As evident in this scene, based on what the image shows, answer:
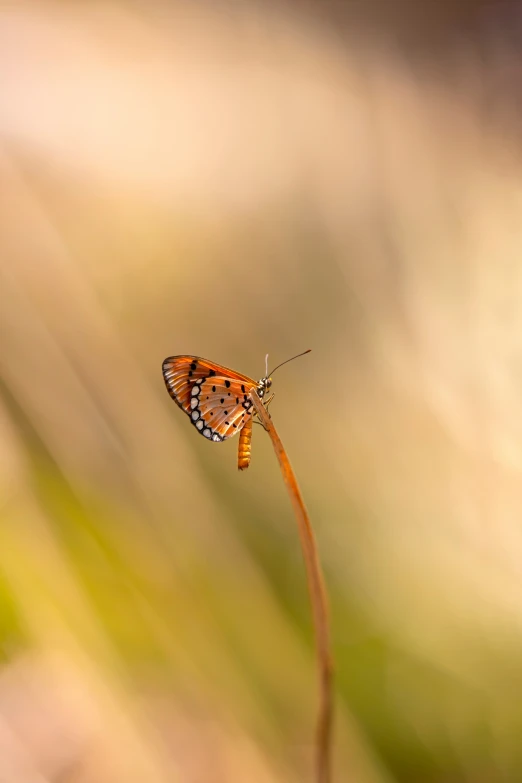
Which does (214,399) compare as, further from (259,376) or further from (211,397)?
(259,376)

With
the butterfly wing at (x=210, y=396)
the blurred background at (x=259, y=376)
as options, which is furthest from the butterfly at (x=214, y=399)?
the blurred background at (x=259, y=376)

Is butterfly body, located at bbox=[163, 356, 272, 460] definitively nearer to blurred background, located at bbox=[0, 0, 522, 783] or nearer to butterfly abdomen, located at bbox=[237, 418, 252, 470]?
butterfly abdomen, located at bbox=[237, 418, 252, 470]

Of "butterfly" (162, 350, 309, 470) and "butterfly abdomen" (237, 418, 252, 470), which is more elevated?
"butterfly" (162, 350, 309, 470)

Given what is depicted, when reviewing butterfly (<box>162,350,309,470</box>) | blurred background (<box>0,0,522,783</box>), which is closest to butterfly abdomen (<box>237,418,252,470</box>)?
butterfly (<box>162,350,309,470</box>)

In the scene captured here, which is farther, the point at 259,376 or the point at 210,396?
the point at 259,376

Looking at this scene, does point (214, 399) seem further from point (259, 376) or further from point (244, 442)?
point (259, 376)

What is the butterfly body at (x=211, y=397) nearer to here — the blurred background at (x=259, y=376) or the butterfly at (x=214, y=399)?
the butterfly at (x=214, y=399)

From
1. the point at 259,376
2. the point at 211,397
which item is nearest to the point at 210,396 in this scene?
the point at 211,397

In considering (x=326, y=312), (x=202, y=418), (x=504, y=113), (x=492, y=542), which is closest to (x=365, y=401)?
(x=326, y=312)
